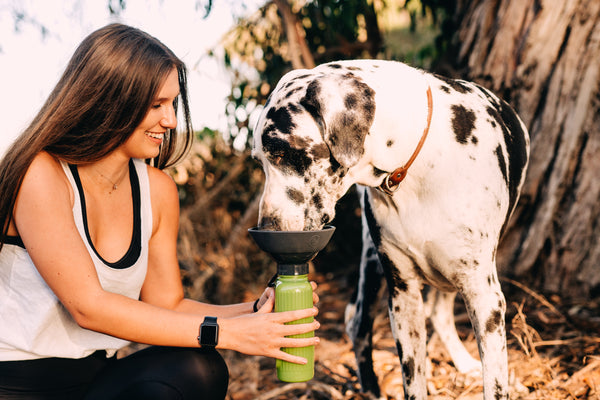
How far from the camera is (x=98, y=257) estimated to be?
2.11 meters

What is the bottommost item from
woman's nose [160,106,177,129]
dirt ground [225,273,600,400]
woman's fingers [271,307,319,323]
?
dirt ground [225,273,600,400]

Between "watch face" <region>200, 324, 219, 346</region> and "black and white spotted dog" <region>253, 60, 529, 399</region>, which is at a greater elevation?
"black and white spotted dog" <region>253, 60, 529, 399</region>

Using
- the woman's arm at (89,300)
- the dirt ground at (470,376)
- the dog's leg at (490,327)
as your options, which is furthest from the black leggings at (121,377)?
the dog's leg at (490,327)

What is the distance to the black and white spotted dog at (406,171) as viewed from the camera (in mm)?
2002

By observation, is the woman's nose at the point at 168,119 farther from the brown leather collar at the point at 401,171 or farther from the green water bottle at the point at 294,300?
the brown leather collar at the point at 401,171

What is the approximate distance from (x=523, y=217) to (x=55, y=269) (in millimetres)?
3494

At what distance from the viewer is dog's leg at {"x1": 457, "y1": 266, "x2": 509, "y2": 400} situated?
2.21 m

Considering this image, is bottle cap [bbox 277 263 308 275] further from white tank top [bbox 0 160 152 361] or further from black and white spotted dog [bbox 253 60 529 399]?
white tank top [bbox 0 160 152 361]

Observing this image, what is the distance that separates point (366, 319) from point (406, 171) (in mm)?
1163

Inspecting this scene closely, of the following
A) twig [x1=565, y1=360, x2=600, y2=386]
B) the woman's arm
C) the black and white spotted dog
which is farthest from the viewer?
twig [x1=565, y1=360, x2=600, y2=386]

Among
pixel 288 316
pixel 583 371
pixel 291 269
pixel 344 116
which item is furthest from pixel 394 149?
pixel 583 371

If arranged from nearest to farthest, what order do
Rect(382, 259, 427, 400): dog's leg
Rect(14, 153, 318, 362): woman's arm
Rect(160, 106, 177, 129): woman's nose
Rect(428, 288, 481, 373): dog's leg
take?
Rect(14, 153, 318, 362): woman's arm → Rect(160, 106, 177, 129): woman's nose → Rect(382, 259, 427, 400): dog's leg → Rect(428, 288, 481, 373): dog's leg

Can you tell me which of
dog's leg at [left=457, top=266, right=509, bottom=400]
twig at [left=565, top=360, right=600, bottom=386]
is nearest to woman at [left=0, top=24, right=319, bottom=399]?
dog's leg at [left=457, top=266, right=509, bottom=400]

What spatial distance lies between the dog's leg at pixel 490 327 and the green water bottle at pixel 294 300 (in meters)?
0.70
